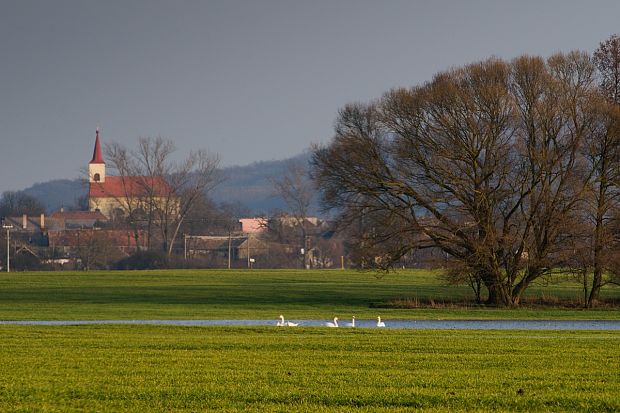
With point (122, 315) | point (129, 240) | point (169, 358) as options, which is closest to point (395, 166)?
point (122, 315)

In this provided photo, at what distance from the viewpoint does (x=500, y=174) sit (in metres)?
52.4

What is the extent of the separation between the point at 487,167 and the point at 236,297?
17641 millimetres

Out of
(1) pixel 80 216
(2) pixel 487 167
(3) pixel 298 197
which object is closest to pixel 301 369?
(2) pixel 487 167

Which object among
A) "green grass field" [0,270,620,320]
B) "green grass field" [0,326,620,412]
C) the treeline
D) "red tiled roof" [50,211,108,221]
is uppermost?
"red tiled roof" [50,211,108,221]

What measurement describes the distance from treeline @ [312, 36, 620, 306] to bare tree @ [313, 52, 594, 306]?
0.18 ft

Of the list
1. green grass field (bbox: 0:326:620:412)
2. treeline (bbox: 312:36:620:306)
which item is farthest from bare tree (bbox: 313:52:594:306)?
green grass field (bbox: 0:326:620:412)

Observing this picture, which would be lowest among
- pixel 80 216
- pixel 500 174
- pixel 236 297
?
pixel 236 297

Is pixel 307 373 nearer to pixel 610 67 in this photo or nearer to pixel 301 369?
pixel 301 369

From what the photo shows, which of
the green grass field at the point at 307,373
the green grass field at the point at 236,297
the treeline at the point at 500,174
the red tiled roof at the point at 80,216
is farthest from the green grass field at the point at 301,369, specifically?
the red tiled roof at the point at 80,216

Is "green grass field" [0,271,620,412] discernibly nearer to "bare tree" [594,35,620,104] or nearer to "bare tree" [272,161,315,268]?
"bare tree" [594,35,620,104]

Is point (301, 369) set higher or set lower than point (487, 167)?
lower

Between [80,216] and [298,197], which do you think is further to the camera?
[80,216]

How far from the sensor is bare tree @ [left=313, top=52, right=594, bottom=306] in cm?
5191

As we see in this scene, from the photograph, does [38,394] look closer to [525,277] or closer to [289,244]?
[525,277]
